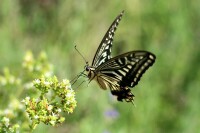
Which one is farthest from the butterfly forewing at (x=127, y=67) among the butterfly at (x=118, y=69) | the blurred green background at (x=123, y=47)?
the blurred green background at (x=123, y=47)

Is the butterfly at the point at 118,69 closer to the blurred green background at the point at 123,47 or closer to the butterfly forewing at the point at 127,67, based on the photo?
the butterfly forewing at the point at 127,67

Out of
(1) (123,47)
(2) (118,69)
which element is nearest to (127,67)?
(2) (118,69)

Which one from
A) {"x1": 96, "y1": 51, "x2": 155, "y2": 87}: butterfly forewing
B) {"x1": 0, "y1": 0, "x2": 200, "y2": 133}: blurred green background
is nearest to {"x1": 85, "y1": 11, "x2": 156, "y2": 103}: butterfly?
{"x1": 96, "y1": 51, "x2": 155, "y2": 87}: butterfly forewing

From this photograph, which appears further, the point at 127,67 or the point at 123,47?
the point at 123,47

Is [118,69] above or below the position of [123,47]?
below

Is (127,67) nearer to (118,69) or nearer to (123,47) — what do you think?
(118,69)
